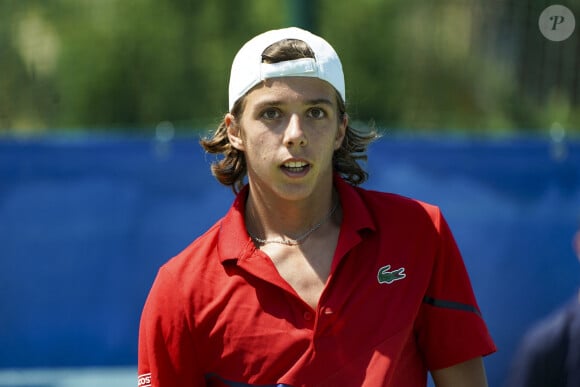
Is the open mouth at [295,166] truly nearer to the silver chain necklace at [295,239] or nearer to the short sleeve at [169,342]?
the silver chain necklace at [295,239]

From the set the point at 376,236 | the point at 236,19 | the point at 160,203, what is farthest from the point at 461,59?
the point at 376,236

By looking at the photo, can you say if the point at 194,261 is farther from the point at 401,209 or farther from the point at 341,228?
the point at 401,209

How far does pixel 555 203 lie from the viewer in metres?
4.71

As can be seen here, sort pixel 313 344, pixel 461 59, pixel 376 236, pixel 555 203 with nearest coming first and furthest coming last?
pixel 313 344 < pixel 376 236 < pixel 555 203 < pixel 461 59

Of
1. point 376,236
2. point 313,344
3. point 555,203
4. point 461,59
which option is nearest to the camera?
point 313,344

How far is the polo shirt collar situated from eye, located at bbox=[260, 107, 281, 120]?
1.03ft

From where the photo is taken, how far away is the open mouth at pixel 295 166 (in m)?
2.67

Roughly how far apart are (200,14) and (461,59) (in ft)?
5.61

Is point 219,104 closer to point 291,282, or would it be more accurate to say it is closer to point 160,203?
point 160,203

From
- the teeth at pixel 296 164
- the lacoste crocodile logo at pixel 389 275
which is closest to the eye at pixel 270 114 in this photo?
the teeth at pixel 296 164

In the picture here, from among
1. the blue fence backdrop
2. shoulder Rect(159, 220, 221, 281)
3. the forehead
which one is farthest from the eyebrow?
the blue fence backdrop

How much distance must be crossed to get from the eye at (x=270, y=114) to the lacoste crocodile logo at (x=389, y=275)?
1.64 ft

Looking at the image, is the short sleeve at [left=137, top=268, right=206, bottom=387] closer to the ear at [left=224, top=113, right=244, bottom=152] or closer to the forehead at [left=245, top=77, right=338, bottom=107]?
the ear at [left=224, top=113, right=244, bottom=152]

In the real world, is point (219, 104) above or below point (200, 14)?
below
